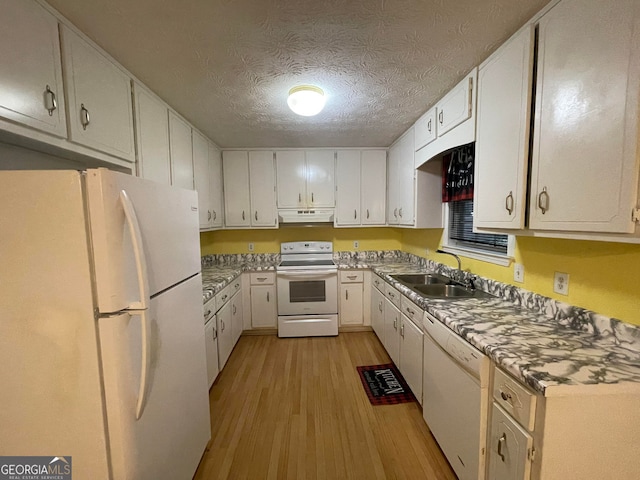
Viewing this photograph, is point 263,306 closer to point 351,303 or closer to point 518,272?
point 351,303

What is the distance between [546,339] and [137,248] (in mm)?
1768

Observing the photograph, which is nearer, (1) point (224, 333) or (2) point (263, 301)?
(1) point (224, 333)

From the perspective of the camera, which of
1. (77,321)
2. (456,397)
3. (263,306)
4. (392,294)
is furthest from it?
(263,306)

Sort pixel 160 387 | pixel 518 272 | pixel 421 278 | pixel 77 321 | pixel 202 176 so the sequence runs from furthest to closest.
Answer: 1. pixel 202 176
2. pixel 421 278
3. pixel 518 272
4. pixel 160 387
5. pixel 77 321

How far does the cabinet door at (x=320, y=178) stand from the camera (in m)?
3.28

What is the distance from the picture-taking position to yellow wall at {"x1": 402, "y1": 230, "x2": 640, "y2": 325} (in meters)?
1.08

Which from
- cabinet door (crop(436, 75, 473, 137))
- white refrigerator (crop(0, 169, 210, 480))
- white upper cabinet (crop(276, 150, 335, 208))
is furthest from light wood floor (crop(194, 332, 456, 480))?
cabinet door (crop(436, 75, 473, 137))

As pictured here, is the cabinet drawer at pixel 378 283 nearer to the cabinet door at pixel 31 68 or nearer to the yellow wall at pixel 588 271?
the yellow wall at pixel 588 271

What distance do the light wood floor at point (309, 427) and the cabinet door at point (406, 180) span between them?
1.57 meters

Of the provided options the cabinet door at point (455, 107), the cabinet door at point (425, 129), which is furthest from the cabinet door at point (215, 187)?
the cabinet door at point (455, 107)

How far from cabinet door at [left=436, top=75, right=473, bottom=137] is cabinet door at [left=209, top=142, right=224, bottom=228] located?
2418mm

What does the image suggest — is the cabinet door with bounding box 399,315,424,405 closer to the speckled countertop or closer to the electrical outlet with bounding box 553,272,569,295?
the speckled countertop

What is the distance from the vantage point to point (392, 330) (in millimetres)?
2463

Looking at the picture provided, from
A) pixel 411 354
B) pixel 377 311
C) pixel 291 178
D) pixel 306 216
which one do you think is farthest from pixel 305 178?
pixel 411 354
